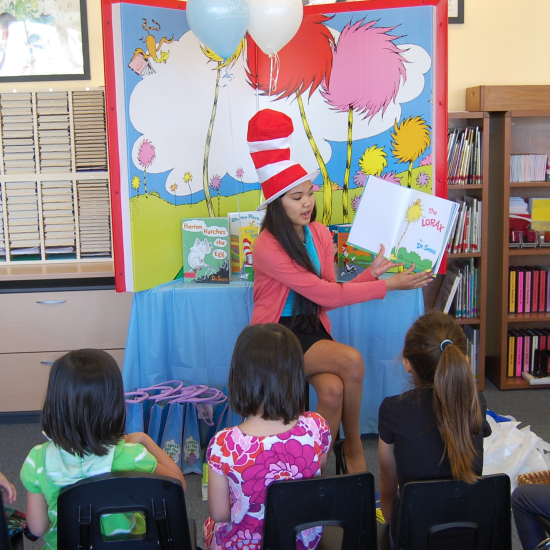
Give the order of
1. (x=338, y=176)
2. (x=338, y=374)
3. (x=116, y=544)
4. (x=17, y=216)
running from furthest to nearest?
(x=17, y=216) < (x=338, y=176) < (x=338, y=374) < (x=116, y=544)

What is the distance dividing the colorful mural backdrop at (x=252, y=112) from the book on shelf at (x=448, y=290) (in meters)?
0.84

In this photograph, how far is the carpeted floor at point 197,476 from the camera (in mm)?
2430

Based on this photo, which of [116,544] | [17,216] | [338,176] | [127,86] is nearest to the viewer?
[116,544]

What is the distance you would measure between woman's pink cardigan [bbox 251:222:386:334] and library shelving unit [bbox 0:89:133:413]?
0.99m

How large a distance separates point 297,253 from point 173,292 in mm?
663

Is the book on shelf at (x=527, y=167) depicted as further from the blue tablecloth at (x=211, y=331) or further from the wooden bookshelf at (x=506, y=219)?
the blue tablecloth at (x=211, y=331)

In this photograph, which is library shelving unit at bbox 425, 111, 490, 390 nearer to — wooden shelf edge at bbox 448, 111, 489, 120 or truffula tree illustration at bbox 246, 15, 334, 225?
wooden shelf edge at bbox 448, 111, 489, 120

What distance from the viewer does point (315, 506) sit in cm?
123

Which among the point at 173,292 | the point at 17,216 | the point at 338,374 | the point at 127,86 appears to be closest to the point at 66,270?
the point at 17,216

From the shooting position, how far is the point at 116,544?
1259mm

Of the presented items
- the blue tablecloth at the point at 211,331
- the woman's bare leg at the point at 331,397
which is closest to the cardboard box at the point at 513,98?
the blue tablecloth at the point at 211,331

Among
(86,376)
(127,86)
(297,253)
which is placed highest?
(127,86)

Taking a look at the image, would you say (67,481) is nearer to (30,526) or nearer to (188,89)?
(30,526)

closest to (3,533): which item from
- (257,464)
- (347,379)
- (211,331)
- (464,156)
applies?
(257,464)
